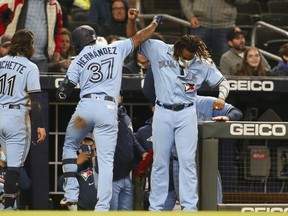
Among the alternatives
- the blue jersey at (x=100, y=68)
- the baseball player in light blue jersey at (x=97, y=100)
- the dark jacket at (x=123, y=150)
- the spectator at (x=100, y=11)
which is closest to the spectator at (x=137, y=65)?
the spectator at (x=100, y=11)

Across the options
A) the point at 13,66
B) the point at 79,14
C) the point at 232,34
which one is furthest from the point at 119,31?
the point at 13,66

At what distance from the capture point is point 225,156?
12.1 m

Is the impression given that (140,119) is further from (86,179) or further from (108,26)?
(86,179)

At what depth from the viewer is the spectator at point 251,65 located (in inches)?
517

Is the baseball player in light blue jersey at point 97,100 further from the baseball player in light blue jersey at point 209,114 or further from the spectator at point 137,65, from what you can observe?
the spectator at point 137,65

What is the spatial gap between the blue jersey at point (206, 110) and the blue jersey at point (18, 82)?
1.55 m

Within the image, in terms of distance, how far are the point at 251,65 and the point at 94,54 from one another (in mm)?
2935

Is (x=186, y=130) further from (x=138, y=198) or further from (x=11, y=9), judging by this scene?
(x=11, y=9)

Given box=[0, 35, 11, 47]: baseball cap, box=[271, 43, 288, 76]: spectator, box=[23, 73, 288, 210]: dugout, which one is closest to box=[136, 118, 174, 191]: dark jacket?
box=[23, 73, 288, 210]: dugout

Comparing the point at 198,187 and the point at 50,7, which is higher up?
the point at 50,7

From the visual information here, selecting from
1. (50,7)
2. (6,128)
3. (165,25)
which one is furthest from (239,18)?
(6,128)

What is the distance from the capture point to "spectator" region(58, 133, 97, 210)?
11.4m

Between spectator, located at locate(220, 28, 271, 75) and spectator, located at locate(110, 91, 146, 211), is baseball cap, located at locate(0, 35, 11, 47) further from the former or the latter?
spectator, located at locate(220, 28, 271, 75)

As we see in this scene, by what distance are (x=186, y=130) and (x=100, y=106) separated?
32.2 inches
